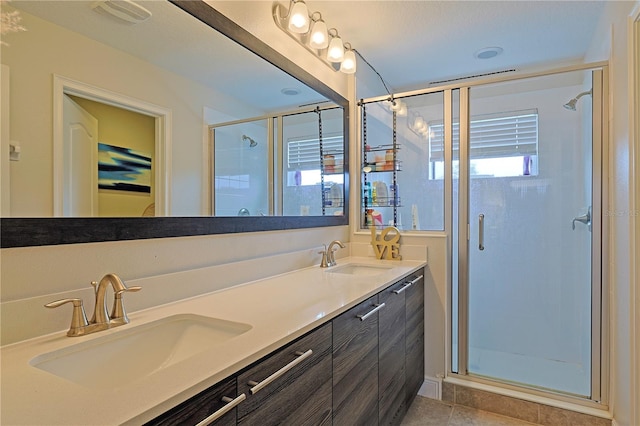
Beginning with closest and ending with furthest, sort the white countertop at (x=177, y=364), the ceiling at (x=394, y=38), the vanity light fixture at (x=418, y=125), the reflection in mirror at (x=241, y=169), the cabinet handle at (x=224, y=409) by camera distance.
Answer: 1. the white countertop at (x=177, y=364)
2. the cabinet handle at (x=224, y=409)
3. the ceiling at (x=394, y=38)
4. the reflection in mirror at (x=241, y=169)
5. the vanity light fixture at (x=418, y=125)

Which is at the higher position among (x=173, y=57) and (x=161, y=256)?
(x=173, y=57)

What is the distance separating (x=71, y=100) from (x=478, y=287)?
7.75 feet

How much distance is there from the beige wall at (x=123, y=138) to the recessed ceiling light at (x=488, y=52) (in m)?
2.48

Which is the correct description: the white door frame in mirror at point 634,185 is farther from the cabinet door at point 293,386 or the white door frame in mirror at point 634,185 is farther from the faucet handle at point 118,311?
the faucet handle at point 118,311

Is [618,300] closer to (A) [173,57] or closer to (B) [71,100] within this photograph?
(A) [173,57]

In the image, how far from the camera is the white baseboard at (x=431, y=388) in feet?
7.18

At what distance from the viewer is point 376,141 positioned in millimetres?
2580

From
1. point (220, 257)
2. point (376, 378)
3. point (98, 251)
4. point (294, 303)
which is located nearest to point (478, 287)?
point (376, 378)

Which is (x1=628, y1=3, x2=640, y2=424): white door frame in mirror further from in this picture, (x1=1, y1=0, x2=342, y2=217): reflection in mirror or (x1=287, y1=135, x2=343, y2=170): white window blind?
(x1=1, y1=0, x2=342, y2=217): reflection in mirror

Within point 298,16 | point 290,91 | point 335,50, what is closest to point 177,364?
point 290,91

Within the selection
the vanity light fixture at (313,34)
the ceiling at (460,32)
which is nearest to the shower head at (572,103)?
the ceiling at (460,32)

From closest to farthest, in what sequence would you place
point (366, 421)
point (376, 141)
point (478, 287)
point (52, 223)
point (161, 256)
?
point (52, 223) → point (161, 256) → point (366, 421) → point (478, 287) → point (376, 141)

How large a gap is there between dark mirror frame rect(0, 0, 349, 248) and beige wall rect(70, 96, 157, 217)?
0.04 meters

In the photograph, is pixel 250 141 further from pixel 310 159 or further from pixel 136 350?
pixel 136 350
